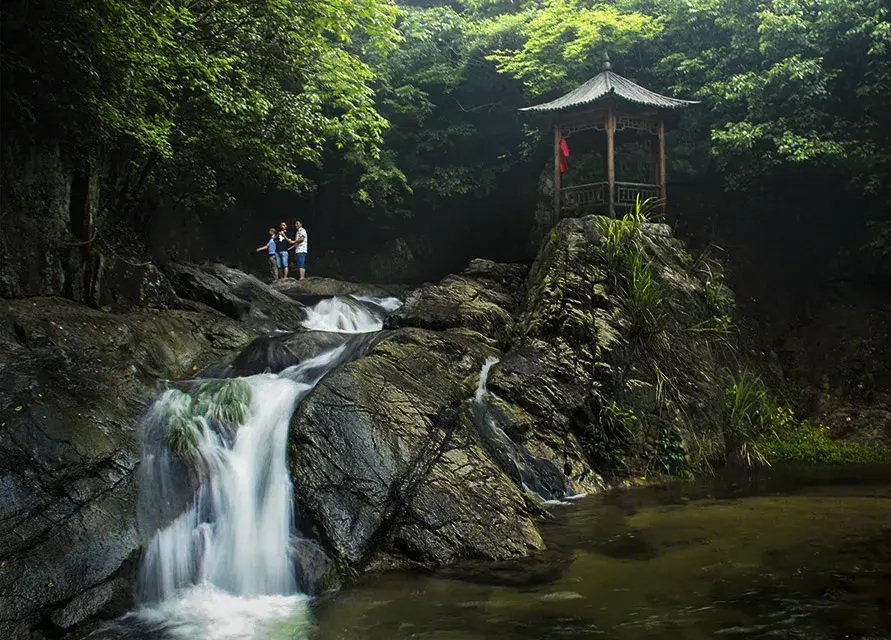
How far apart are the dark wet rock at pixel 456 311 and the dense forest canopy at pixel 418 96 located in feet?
14.2

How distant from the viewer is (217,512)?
21.5 ft

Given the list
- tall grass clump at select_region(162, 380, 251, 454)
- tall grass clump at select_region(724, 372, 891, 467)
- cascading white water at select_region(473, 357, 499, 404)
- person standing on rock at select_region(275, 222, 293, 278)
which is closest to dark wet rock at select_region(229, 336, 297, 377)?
tall grass clump at select_region(162, 380, 251, 454)

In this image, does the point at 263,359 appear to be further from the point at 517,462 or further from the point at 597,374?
the point at 597,374

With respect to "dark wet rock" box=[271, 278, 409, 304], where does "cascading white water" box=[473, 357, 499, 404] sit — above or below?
below

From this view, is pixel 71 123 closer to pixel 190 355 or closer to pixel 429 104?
pixel 190 355

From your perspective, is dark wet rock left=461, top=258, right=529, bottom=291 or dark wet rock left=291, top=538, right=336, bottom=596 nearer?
dark wet rock left=291, top=538, right=336, bottom=596

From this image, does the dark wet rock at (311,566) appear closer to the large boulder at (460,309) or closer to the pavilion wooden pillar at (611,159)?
the large boulder at (460,309)

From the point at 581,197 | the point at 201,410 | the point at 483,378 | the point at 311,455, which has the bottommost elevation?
the point at 311,455

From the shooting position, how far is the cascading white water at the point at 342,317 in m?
14.1

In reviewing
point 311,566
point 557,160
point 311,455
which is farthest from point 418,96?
point 311,566

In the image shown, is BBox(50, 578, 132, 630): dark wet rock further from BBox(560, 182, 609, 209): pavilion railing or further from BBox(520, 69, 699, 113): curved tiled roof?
BBox(520, 69, 699, 113): curved tiled roof

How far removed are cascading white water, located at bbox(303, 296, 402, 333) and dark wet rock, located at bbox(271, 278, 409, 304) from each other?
71 cm

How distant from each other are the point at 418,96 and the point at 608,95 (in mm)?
8815

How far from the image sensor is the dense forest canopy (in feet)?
28.9
